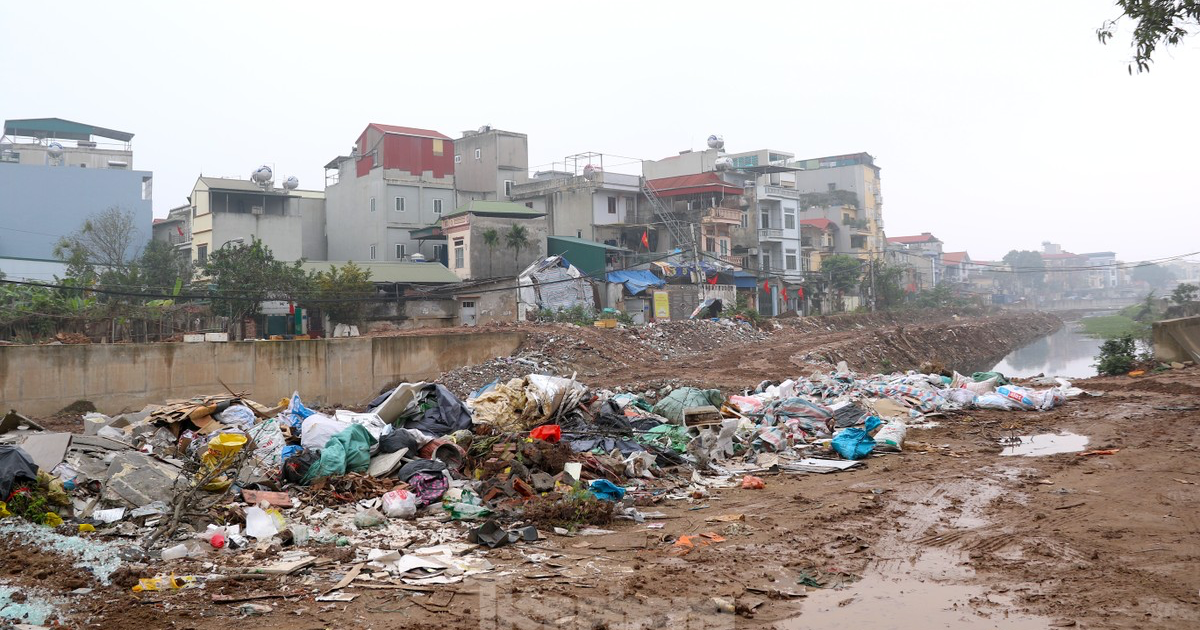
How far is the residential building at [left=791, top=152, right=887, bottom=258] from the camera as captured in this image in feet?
218

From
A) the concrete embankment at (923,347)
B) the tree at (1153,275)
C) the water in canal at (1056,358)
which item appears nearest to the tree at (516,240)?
the concrete embankment at (923,347)

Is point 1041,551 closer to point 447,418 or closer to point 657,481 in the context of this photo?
point 657,481

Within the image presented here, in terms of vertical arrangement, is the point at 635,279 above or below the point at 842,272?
below

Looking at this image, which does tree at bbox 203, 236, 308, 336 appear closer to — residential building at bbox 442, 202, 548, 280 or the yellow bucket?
residential building at bbox 442, 202, 548, 280

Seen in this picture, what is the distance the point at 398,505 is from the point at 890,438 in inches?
271

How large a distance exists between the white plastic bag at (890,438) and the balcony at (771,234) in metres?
36.4

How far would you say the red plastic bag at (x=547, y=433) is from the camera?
981cm

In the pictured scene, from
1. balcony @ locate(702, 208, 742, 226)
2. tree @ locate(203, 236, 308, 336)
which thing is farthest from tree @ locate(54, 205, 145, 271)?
balcony @ locate(702, 208, 742, 226)

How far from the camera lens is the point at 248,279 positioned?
27.8 metres

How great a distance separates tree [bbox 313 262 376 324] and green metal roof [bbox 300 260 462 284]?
153 centimetres

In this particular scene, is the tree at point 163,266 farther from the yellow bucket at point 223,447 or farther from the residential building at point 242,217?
the yellow bucket at point 223,447

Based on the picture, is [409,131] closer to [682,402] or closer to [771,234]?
[771,234]

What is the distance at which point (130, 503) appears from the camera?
7414 mm

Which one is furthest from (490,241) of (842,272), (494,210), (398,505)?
(398,505)
